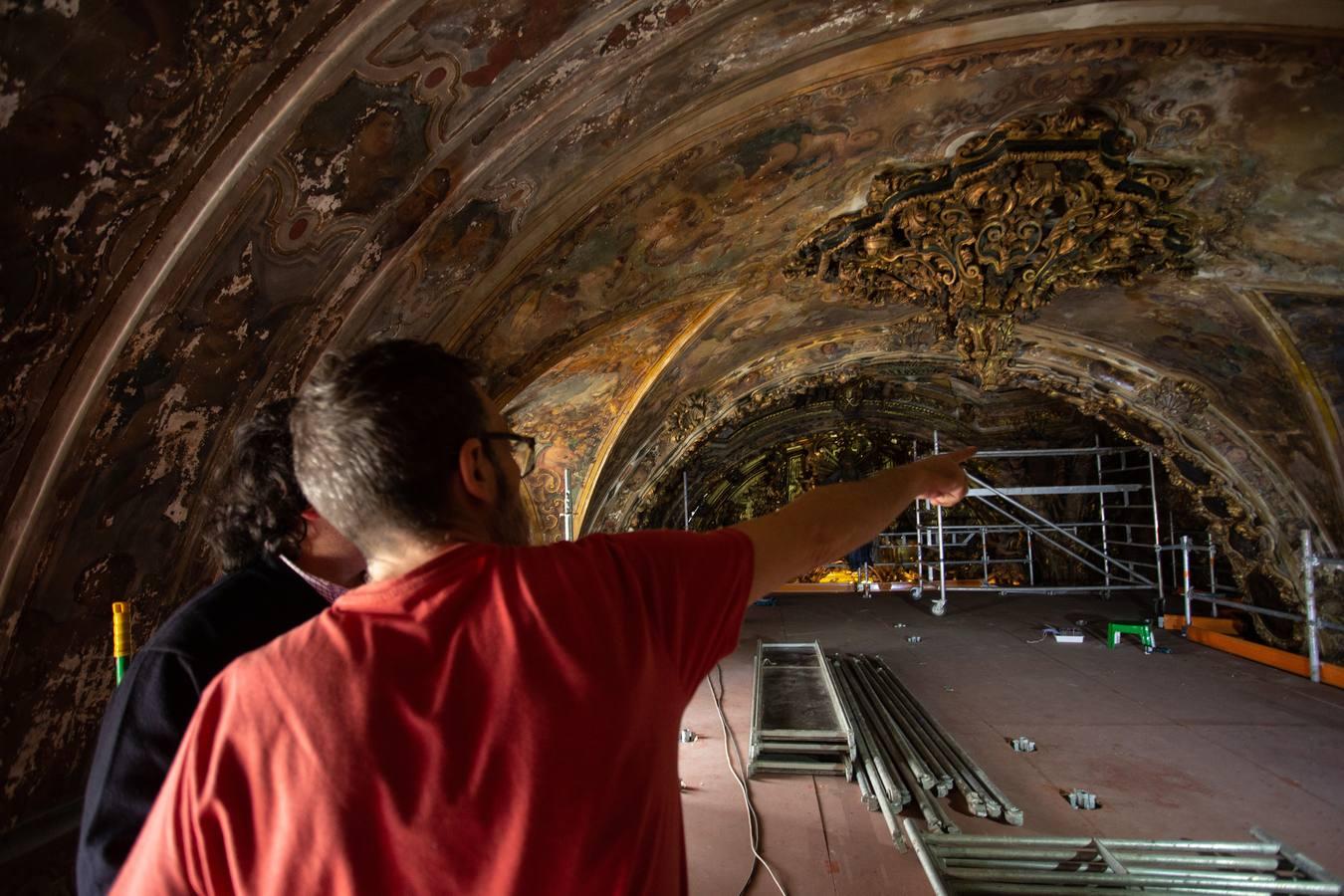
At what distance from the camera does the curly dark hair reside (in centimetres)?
177

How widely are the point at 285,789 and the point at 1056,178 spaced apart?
649 cm

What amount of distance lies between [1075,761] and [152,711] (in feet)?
22.5

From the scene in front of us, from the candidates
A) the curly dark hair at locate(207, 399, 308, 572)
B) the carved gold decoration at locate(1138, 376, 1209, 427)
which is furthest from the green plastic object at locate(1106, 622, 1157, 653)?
the curly dark hair at locate(207, 399, 308, 572)

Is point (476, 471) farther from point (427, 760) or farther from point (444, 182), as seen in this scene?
point (444, 182)

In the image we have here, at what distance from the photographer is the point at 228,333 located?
3719mm

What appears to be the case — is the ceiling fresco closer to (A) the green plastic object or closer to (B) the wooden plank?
(B) the wooden plank

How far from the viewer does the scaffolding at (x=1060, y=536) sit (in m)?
14.9

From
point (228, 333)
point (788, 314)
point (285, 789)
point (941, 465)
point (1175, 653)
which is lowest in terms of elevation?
point (1175, 653)

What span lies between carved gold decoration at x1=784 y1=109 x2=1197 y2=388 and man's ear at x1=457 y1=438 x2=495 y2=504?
5.52m

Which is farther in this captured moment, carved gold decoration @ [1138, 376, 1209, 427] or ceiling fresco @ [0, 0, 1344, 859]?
carved gold decoration @ [1138, 376, 1209, 427]

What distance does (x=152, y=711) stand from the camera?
4.54 ft

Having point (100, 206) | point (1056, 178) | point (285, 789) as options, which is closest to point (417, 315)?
point (100, 206)

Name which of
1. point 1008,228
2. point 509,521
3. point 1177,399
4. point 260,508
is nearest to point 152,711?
point 260,508

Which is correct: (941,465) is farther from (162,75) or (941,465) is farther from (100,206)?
(100,206)
